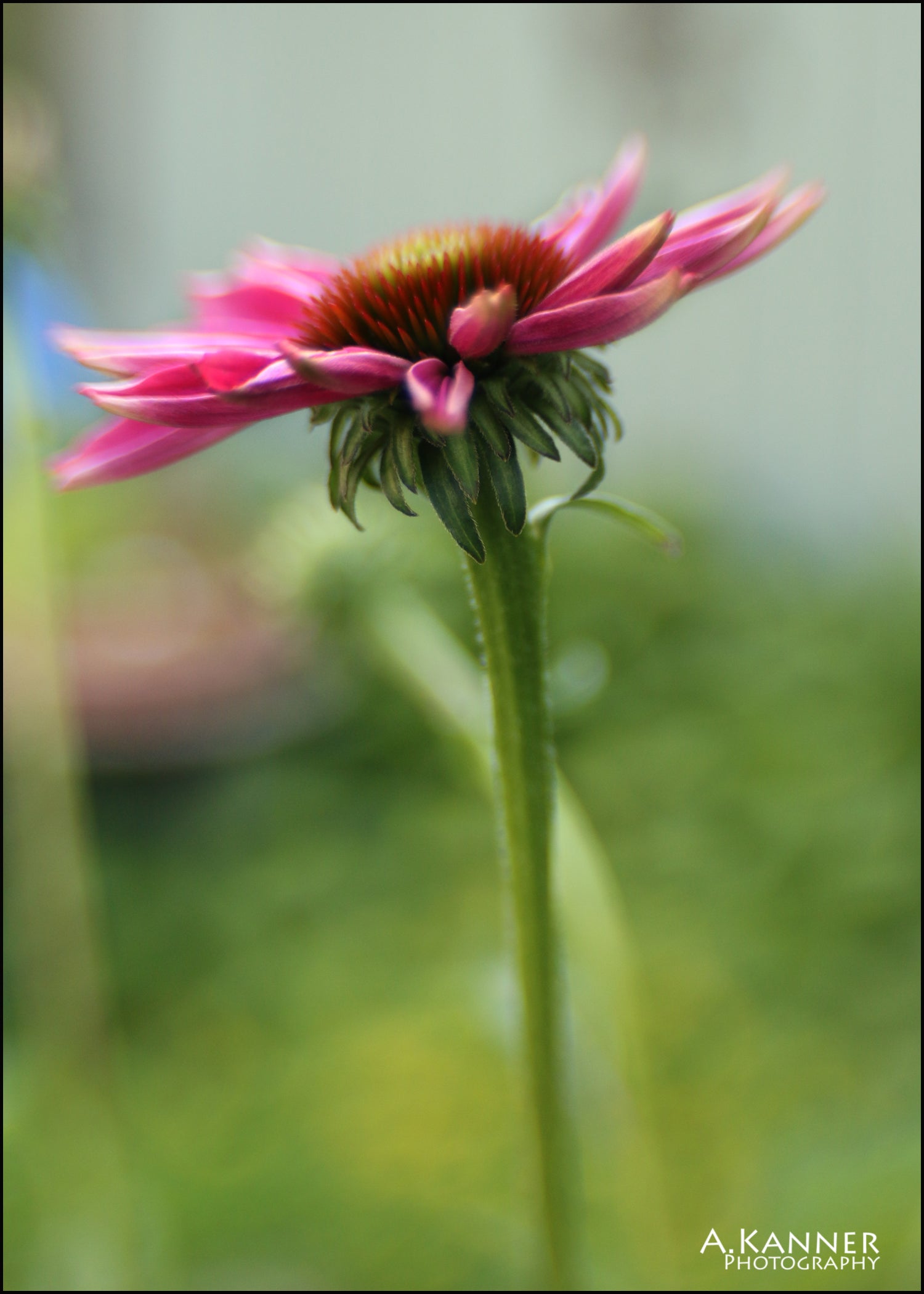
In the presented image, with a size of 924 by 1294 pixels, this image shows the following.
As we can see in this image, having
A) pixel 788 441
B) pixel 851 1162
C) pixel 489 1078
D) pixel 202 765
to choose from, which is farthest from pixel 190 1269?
pixel 788 441

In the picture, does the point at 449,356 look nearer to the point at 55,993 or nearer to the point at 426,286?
the point at 426,286

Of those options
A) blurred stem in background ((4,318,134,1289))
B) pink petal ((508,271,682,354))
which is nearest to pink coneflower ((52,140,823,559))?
pink petal ((508,271,682,354))

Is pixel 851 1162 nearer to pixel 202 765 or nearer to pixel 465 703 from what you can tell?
pixel 465 703

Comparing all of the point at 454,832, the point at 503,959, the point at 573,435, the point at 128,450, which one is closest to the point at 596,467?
the point at 573,435

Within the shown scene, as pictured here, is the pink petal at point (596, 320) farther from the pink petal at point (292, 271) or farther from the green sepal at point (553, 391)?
the pink petal at point (292, 271)

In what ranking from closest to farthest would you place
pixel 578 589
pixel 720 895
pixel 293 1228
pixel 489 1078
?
pixel 293 1228
pixel 489 1078
pixel 720 895
pixel 578 589

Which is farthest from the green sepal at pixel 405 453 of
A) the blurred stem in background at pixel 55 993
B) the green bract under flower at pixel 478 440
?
the blurred stem in background at pixel 55 993

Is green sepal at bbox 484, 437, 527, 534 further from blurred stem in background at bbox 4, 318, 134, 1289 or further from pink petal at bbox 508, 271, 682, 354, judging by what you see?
blurred stem in background at bbox 4, 318, 134, 1289
